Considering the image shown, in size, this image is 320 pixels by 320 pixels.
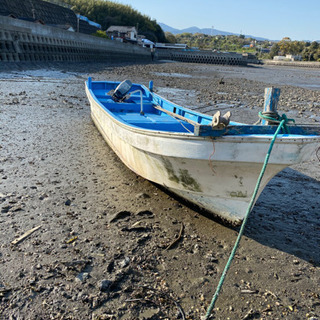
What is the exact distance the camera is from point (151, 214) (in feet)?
16.0

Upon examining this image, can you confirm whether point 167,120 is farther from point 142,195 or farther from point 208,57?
point 208,57

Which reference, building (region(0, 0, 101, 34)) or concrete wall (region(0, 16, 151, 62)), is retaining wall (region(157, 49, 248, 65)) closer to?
building (region(0, 0, 101, 34))

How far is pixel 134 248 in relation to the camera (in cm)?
398

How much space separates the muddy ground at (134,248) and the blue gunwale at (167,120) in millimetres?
1274

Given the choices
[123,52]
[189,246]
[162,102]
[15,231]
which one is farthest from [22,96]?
[123,52]

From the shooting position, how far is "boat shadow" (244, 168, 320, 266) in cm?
426

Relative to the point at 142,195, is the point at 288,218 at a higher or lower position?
lower

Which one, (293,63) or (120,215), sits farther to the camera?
(293,63)

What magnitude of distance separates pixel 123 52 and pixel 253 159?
55238mm

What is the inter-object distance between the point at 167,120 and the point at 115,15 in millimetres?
103397

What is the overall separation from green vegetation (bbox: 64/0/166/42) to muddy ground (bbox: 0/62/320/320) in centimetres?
9021

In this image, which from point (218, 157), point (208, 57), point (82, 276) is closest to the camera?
point (82, 276)

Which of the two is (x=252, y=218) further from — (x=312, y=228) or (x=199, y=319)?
(x=199, y=319)

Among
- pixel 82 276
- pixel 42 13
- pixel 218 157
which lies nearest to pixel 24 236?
pixel 82 276
